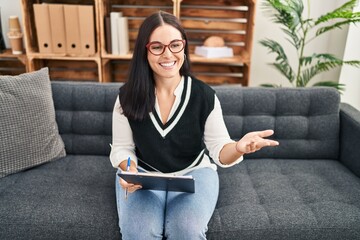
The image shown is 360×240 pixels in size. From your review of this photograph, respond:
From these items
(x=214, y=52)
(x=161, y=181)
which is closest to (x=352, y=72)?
(x=214, y=52)

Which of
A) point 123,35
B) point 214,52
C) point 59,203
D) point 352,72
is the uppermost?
point 123,35

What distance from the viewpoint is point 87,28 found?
2.15m

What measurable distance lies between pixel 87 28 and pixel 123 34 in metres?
0.24

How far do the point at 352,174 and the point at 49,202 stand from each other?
1422 mm

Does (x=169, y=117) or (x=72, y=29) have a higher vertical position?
(x=72, y=29)

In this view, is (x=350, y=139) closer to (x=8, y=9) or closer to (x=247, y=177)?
(x=247, y=177)

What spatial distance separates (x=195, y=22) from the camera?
2471 millimetres

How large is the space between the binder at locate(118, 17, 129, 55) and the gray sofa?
1.96 ft

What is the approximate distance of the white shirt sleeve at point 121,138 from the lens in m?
1.32

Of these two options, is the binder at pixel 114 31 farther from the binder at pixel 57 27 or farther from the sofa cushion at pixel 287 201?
the sofa cushion at pixel 287 201

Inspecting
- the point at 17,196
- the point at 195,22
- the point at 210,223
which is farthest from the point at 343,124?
the point at 17,196

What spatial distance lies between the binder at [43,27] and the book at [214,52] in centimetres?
104

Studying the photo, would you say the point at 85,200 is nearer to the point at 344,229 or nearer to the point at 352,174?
the point at 344,229

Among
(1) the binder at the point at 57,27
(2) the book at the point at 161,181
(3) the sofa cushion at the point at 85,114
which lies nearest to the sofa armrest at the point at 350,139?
(2) the book at the point at 161,181
